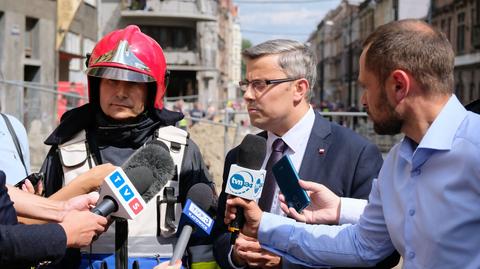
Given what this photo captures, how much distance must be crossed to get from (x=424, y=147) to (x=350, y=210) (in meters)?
0.83

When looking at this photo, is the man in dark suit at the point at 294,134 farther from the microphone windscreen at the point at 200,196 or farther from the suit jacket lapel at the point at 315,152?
the microphone windscreen at the point at 200,196

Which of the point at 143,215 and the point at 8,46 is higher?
the point at 8,46

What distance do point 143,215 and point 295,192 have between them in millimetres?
1011

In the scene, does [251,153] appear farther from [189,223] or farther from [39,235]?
[39,235]

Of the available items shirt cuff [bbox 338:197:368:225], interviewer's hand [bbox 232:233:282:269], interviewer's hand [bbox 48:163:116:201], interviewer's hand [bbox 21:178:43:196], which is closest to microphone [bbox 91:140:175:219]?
interviewer's hand [bbox 48:163:116:201]

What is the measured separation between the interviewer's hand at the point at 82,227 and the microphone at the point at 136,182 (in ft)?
0.10

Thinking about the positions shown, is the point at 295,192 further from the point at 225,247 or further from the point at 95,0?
the point at 95,0

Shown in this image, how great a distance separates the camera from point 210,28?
4803 centimetres

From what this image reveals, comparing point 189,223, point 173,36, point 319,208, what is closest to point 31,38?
point 319,208

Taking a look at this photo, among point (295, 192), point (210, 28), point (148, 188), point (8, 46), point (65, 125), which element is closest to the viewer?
point (295, 192)

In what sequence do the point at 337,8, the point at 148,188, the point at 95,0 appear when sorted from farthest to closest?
the point at 337,8, the point at 95,0, the point at 148,188

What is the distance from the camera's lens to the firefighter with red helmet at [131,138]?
11.9 ft

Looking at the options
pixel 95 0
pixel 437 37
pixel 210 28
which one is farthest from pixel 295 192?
pixel 210 28

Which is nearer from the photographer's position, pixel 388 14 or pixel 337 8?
pixel 388 14
